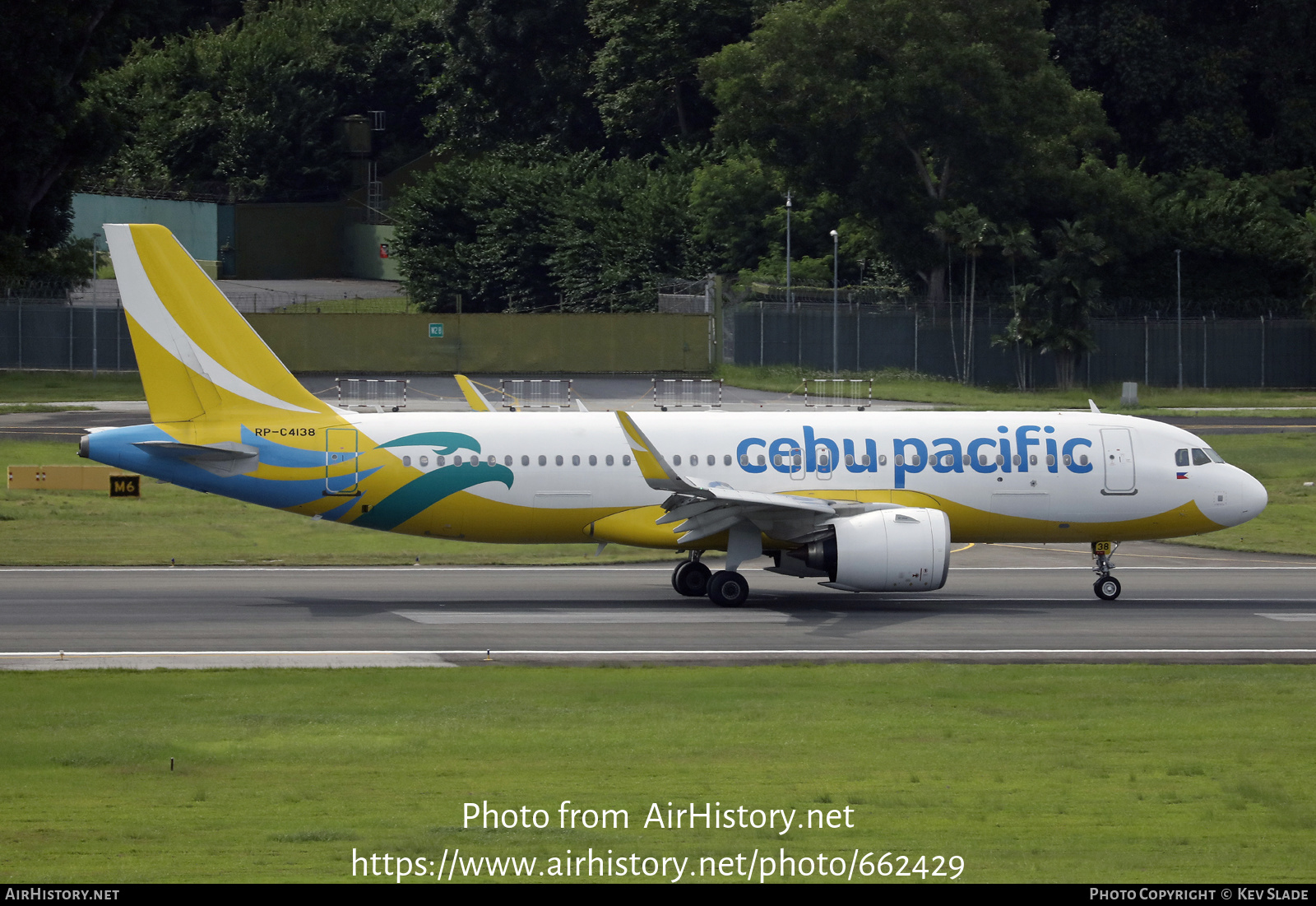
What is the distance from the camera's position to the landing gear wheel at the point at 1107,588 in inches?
1251

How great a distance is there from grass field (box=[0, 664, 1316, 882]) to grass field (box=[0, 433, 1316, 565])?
1373 cm

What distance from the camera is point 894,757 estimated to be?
57.1ft

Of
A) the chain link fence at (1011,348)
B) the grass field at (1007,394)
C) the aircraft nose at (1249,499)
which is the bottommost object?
the aircraft nose at (1249,499)

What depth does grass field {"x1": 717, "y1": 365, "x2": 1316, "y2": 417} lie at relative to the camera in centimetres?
7375

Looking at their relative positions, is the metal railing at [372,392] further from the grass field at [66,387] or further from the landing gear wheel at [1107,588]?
the landing gear wheel at [1107,588]

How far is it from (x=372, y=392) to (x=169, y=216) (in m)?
44.4

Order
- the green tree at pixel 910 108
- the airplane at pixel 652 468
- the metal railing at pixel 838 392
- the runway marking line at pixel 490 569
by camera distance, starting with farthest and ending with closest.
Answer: the green tree at pixel 910 108 → the metal railing at pixel 838 392 → the runway marking line at pixel 490 569 → the airplane at pixel 652 468

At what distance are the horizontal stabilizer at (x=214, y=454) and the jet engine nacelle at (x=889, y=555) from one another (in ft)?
37.3

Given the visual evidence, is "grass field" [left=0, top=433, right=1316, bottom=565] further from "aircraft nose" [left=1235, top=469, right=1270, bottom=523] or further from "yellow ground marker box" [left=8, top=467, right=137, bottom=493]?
"aircraft nose" [left=1235, top=469, right=1270, bottom=523]

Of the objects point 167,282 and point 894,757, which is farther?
point 167,282

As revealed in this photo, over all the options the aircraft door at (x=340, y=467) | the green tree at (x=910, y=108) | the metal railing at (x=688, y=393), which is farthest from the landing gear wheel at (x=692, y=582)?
the green tree at (x=910, y=108)

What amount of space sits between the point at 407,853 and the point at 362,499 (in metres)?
18.2

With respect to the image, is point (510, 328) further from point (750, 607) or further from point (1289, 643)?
point (1289, 643)
